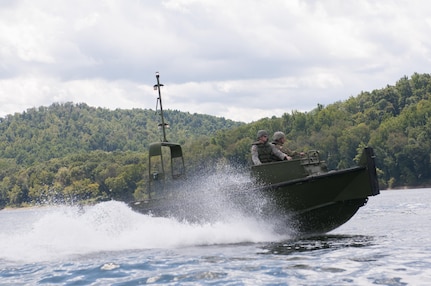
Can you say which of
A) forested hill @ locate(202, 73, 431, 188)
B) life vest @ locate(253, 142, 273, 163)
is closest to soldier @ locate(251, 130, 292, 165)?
life vest @ locate(253, 142, 273, 163)

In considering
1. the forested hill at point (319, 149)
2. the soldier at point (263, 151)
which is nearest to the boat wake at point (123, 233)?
the soldier at point (263, 151)

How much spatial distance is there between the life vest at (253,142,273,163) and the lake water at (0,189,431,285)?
1.77 metres

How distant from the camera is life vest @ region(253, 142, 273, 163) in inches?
942

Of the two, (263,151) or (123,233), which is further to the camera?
(123,233)

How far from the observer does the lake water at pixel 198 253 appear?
1591 cm

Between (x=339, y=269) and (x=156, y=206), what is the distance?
9657mm

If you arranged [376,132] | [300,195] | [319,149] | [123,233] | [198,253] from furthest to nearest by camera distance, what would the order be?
[376,132]
[319,149]
[123,233]
[300,195]
[198,253]

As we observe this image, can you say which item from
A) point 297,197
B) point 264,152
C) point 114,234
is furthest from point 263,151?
point 114,234

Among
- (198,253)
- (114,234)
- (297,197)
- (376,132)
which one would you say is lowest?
(198,253)

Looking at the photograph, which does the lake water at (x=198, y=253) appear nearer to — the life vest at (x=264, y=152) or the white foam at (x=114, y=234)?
the white foam at (x=114, y=234)

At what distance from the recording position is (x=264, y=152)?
23938mm

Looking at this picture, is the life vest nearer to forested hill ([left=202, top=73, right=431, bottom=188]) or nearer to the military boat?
the military boat

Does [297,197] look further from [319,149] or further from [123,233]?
[319,149]

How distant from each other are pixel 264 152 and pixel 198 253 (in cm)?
483
